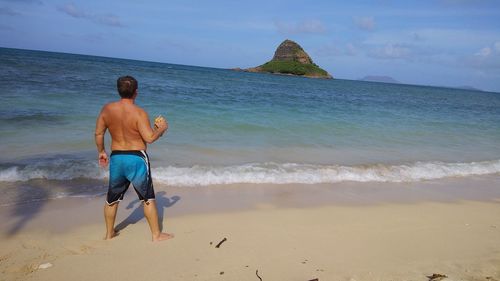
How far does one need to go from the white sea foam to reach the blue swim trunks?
243 cm

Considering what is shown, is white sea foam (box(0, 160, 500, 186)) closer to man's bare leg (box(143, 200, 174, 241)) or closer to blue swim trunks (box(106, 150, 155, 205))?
man's bare leg (box(143, 200, 174, 241))

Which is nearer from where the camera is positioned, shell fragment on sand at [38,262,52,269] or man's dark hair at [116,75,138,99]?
shell fragment on sand at [38,262,52,269]

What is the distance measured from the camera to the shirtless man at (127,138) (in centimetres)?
405

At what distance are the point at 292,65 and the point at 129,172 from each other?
108014 mm

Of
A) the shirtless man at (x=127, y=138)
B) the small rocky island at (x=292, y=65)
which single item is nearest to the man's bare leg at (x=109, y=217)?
the shirtless man at (x=127, y=138)

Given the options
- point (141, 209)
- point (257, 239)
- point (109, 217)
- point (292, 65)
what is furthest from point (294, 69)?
point (109, 217)

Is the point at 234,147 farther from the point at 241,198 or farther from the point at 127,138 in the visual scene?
the point at 127,138

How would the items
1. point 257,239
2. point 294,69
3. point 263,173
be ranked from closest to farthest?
1. point 257,239
2. point 263,173
3. point 294,69

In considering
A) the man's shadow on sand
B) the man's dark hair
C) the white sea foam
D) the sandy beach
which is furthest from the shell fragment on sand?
the white sea foam

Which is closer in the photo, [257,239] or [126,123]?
[126,123]

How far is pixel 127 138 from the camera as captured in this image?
4102mm

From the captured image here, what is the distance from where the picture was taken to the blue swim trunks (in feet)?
13.5

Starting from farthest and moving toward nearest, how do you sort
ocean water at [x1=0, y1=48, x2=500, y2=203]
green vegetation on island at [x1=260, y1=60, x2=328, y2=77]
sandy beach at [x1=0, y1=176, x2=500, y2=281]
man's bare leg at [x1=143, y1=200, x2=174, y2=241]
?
1. green vegetation on island at [x1=260, y1=60, x2=328, y2=77]
2. ocean water at [x1=0, y1=48, x2=500, y2=203]
3. man's bare leg at [x1=143, y1=200, x2=174, y2=241]
4. sandy beach at [x1=0, y1=176, x2=500, y2=281]

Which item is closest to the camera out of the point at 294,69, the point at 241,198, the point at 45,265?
the point at 45,265
